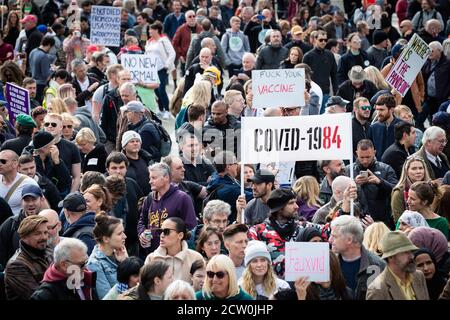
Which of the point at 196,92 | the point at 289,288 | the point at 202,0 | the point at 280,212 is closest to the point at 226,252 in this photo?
the point at 280,212

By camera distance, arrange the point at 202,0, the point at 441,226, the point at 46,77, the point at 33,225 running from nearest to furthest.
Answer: the point at 33,225, the point at 441,226, the point at 46,77, the point at 202,0

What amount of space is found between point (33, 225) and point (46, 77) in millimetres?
11284

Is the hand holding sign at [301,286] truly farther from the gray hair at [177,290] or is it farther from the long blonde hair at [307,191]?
the long blonde hair at [307,191]

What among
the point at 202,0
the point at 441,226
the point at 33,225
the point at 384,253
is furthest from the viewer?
the point at 202,0

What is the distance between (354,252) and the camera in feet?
34.8

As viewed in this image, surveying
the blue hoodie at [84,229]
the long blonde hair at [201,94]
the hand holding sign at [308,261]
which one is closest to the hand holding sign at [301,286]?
the hand holding sign at [308,261]

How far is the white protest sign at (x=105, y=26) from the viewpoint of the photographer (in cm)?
2317

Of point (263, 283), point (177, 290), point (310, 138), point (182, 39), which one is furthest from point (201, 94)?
point (182, 39)

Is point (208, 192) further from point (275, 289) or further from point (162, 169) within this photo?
point (275, 289)

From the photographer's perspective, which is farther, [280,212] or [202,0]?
[202,0]

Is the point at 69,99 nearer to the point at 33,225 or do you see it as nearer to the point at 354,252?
the point at 33,225

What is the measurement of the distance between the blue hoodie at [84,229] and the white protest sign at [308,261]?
2.26 m

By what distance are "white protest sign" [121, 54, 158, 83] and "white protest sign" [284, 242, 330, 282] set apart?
32.3 ft

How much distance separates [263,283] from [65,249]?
1.58m
